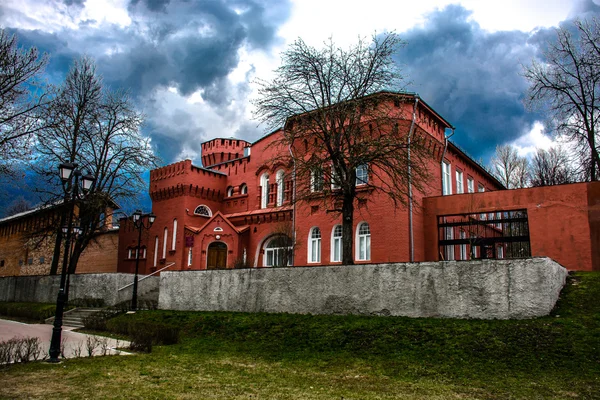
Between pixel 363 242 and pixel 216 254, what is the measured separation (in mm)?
10500

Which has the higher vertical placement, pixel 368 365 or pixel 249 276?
pixel 249 276

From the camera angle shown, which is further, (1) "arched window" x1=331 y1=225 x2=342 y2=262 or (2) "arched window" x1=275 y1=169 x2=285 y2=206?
(2) "arched window" x1=275 y1=169 x2=285 y2=206

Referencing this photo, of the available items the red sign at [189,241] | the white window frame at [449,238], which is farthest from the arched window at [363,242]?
the red sign at [189,241]

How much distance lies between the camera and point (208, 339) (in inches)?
584

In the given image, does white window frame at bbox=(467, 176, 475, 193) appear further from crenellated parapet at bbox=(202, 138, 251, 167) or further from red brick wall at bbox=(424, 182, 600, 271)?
crenellated parapet at bbox=(202, 138, 251, 167)

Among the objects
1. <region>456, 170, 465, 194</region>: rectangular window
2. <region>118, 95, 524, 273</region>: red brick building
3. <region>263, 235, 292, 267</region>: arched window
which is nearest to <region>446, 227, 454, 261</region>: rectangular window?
<region>118, 95, 524, 273</region>: red brick building

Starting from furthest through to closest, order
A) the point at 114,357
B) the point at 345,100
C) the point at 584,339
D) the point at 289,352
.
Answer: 1. the point at 345,100
2. the point at 289,352
3. the point at 114,357
4. the point at 584,339

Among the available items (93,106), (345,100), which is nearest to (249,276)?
(345,100)

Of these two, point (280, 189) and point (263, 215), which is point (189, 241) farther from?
point (280, 189)

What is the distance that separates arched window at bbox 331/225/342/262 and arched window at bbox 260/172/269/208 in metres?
7.73

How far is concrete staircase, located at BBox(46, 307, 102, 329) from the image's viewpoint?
64.9ft

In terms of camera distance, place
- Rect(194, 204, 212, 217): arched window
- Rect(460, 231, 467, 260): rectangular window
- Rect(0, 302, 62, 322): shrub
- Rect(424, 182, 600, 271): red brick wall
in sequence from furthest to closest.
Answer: Rect(194, 204, 212, 217): arched window → Rect(460, 231, 467, 260): rectangular window → Rect(0, 302, 62, 322): shrub → Rect(424, 182, 600, 271): red brick wall

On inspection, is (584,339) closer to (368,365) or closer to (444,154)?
(368,365)

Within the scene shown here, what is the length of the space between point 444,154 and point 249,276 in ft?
46.1
